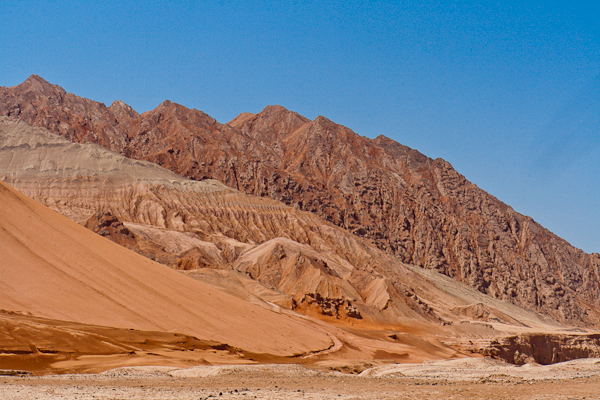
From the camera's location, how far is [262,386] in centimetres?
1636

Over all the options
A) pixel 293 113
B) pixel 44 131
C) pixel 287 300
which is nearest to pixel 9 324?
pixel 287 300

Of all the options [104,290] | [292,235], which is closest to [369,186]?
[292,235]

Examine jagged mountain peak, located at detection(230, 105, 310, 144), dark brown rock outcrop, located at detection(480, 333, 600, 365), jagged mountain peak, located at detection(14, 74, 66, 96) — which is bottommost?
dark brown rock outcrop, located at detection(480, 333, 600, 365)

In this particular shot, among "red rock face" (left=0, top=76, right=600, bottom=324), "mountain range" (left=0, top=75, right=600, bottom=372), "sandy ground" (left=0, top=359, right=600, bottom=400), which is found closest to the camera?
"sandy ground" (left=0, top=359, right=600, bottom=400)

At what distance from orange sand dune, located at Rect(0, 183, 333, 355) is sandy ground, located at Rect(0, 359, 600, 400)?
373 inches

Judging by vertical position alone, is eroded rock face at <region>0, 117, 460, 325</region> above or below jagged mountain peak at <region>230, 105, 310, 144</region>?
below

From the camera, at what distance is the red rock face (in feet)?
422

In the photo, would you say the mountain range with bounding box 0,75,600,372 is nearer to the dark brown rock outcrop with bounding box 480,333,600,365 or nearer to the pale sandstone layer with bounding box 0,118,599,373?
the dark brown rock outcrop with bounding box 480,333,600,365

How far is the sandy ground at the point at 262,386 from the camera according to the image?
13.5m

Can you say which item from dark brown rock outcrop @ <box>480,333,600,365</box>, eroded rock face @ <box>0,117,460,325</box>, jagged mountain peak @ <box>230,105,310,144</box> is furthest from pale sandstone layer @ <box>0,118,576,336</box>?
jagged mountain peak @ <box>230,105,310,144</box>

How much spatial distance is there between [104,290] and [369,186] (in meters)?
115

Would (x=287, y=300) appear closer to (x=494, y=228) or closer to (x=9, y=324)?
(x=9, y=324)

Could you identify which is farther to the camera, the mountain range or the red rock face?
the red rock face

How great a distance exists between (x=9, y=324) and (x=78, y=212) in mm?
75814
